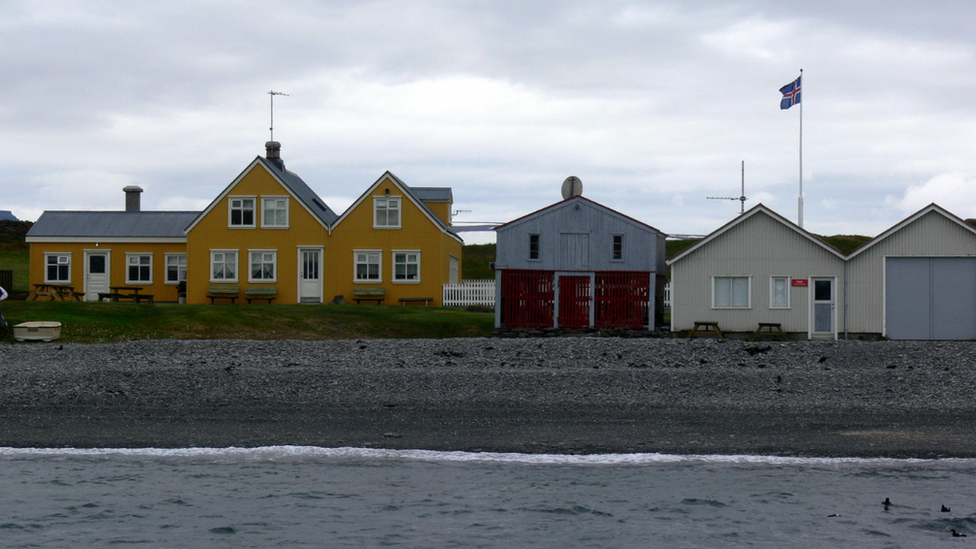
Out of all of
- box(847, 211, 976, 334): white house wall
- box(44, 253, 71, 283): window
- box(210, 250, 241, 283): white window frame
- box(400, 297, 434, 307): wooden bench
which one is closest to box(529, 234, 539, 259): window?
box(400, 297, 434, 307): wooden bench

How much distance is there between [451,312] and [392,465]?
2416 cm

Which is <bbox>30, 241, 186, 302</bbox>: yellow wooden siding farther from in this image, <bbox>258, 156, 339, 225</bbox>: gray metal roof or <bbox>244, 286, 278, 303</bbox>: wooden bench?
<bbox>258, 156, 339, 225</bbox>: gray metal roof

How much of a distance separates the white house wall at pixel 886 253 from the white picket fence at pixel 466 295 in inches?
664

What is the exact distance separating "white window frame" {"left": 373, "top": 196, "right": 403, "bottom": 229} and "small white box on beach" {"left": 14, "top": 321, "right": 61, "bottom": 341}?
701 inches

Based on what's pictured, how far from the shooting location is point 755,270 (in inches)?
1230

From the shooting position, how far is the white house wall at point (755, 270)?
102 feet

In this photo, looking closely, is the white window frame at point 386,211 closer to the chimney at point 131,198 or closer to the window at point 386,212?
the window at point 386,212

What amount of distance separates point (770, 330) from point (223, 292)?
23566 mm

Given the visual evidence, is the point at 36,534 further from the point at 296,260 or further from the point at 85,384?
the point at 296,260

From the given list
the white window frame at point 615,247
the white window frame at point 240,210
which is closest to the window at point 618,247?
the white window frame at point 615,247

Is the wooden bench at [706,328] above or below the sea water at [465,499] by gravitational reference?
above

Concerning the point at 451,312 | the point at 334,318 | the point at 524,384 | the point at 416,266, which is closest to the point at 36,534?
the point at 524,384

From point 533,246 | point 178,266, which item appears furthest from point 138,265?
point 533,246

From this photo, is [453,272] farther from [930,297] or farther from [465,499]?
[465,499]
